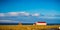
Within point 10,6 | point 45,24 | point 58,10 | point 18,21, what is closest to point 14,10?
point 10,6

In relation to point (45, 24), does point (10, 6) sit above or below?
above

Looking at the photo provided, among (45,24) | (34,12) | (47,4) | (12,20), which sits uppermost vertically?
(47,4)

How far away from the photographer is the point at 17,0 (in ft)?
7.56

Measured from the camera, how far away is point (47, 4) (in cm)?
229

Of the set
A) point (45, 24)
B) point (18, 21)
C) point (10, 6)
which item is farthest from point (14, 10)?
point (45, 24)

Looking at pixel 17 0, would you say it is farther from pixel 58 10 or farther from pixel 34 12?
pixel 58 10

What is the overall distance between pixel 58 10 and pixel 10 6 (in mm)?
1142

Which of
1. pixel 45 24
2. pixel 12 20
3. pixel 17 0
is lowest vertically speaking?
pixel 45 24

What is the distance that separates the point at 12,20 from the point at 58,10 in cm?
111

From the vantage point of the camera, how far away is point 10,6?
7.52 ft

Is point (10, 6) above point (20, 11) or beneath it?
above

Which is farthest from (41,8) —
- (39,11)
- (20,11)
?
(20,11)

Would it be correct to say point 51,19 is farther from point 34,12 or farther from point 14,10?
point 14,10

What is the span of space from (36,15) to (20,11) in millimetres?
390
